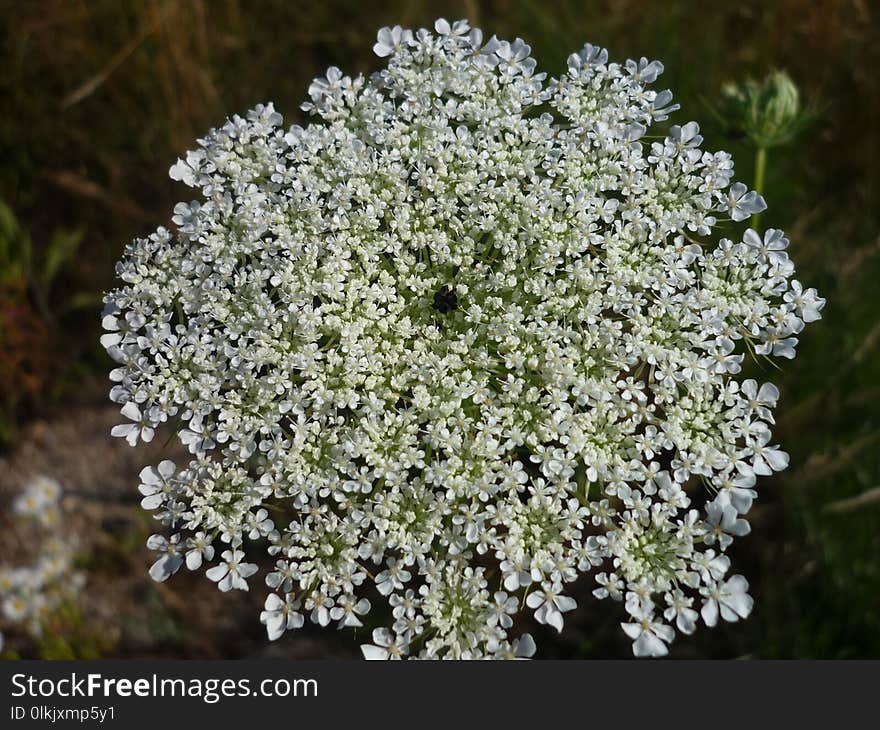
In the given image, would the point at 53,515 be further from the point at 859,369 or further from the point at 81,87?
the point at 859,369

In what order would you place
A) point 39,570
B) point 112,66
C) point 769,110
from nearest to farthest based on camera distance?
1. point 769,110
2. point 39,570
3. point 112,66

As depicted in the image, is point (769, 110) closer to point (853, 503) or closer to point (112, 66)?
point (853, 503)

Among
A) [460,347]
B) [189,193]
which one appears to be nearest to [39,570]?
[189,193]

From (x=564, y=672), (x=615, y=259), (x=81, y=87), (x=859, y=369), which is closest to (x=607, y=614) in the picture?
(x=564, y=672)

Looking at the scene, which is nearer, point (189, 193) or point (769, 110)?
point (769, 110)

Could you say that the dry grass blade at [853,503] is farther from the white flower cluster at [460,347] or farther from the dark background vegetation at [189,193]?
the white flower cluster at [460,347]

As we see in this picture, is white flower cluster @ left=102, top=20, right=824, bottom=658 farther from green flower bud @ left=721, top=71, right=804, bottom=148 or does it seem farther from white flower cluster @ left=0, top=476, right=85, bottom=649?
white flower cluster @ left=0, top=476, right=85, bottom=649
